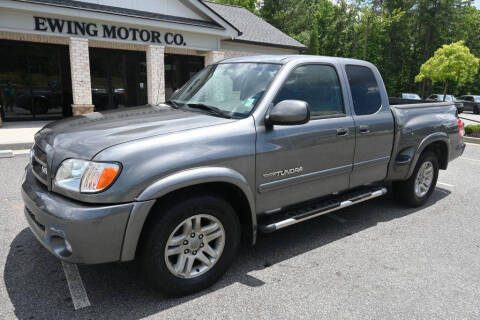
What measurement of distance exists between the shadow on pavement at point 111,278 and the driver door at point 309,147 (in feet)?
1.93

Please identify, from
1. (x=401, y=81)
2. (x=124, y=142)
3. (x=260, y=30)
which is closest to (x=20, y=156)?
(x=124, y=142)

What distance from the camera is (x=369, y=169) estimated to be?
416cm

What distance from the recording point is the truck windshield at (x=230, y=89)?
3.25m

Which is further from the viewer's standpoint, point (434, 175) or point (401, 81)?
point (401, 81)

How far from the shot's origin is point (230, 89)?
3.51 m

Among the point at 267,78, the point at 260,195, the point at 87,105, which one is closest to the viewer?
the point at 260,195

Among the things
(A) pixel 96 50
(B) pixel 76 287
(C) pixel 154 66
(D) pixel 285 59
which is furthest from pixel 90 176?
(A) pixel 96 50

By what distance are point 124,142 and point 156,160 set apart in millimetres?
264

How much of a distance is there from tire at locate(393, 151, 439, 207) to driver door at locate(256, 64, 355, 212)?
150 cm

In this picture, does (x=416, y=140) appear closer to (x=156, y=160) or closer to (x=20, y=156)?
(x=156, y=160)

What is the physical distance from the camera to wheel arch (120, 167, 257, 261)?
2.44m

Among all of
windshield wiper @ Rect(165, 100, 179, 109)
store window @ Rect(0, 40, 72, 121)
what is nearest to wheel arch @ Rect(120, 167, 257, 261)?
windshield wiper @ Rect(165, 100, 179, 109)

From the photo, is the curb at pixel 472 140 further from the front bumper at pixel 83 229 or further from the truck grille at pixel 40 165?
the truck grille at pixel 40 165

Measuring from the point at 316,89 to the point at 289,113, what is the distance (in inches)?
34.4
